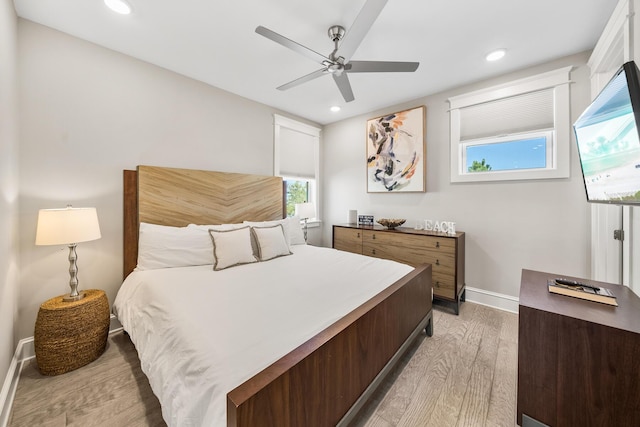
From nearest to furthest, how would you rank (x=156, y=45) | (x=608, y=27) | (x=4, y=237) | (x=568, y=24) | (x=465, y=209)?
(x=4, y=237) < (x=608, y=27) < (x=568, y=24) < (x=156, y=45) < (x=465, y=209)

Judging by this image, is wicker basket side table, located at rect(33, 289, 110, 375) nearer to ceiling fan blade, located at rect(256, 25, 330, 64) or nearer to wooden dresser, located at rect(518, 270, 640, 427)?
ceiling fan blade, located at rect(256, 25, 330, 64)

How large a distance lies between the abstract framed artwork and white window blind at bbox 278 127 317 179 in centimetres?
109

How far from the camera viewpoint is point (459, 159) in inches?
121

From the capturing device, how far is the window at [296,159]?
386cm

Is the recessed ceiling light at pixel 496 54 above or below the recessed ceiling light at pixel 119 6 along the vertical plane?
above

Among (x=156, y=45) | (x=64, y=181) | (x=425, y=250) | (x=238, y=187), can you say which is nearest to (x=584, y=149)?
(x=425, y=250)

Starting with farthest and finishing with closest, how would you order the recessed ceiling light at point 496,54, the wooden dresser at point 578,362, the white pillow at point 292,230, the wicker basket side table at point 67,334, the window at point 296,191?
the window at point 296,191
the white pillow at point 292,230
the recessed ceiling light at point 496,54
the wicker basket side table at point 67,334
the wooden dresser at point 578,362

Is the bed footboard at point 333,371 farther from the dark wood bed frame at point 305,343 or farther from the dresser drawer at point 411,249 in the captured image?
the dresser drawer at point 411,249

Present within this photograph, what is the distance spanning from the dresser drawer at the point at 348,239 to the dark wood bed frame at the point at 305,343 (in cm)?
123

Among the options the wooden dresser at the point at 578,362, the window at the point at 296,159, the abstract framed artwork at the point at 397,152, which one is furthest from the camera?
the window at the point at 296,159

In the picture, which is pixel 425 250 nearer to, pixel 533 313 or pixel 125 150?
pixel 533 313

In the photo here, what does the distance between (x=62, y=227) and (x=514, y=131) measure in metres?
4.33

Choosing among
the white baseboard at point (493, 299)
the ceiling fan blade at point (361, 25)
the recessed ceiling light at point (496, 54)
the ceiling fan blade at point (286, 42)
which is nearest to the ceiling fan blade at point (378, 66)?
the ceiling fan blade at point (361, 25)

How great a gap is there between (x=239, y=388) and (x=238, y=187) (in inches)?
105
